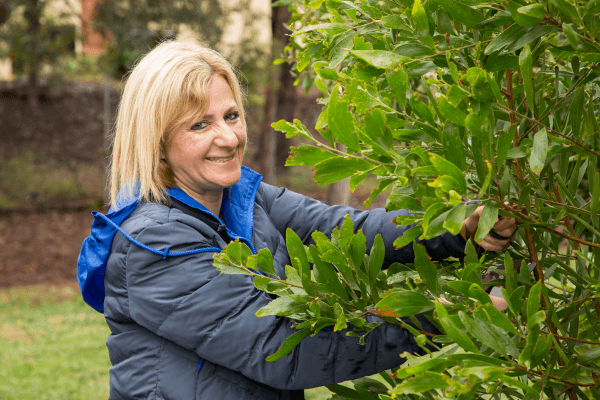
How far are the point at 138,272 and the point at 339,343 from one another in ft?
2.07

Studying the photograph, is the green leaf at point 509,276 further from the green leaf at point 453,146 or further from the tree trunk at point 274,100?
the tree trunk at point 274,100

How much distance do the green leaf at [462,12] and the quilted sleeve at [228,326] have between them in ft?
2.34

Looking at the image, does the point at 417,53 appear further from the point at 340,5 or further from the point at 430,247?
the point at 430,247

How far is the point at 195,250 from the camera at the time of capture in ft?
5.53

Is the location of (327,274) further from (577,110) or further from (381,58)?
(577,110)

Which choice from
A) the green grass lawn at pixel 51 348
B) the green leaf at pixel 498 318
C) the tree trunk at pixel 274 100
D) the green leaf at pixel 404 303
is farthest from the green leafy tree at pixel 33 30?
the green leaf at pixel 498 318

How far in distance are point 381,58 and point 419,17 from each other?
10cm

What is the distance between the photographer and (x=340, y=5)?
1369 mm

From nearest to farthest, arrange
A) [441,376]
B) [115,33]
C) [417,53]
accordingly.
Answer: [441,376] → [417,53] → [115,33]

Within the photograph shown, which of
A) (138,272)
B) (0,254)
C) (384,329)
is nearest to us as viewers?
(384,329)

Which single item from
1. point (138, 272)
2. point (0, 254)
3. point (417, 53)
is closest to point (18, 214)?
point (0, 254)

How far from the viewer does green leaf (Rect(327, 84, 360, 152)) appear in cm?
107

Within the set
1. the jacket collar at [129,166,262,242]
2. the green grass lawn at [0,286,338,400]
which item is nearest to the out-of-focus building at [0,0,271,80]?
the green grass lawn at [0,286,338,400]

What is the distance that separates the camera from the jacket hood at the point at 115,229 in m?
1.88
